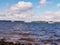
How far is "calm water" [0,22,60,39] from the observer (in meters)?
7.00

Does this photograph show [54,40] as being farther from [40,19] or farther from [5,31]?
[5,31]

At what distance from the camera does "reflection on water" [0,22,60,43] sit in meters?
7.02

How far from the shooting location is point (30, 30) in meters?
7.23

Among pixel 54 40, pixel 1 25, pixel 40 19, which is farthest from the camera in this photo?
pixel 1 25

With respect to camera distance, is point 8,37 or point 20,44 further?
point 8,37

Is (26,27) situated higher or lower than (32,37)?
higher

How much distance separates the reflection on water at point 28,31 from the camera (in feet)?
23.0

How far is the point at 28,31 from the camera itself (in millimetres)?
7293

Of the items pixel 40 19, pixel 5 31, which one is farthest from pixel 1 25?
pixel 40 19

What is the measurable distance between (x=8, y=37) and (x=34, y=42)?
127 centimetres

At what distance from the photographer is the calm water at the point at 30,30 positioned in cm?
700

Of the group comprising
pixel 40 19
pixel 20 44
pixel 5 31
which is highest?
pixel 40 19

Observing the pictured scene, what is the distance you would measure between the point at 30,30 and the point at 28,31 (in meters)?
0.12

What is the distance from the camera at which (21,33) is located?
7.34m
